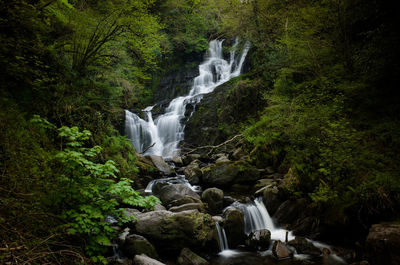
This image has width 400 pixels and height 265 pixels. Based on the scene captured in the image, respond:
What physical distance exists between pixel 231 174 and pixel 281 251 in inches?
148

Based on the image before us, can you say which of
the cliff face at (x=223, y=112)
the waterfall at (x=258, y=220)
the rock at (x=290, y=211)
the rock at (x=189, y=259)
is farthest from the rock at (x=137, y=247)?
the cliff face at (x=223, y=112)

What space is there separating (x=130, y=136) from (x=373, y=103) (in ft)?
46.3

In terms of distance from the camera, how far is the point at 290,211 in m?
6.14

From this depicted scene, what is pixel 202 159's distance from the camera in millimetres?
12602

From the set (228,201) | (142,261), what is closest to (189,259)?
(142,261)

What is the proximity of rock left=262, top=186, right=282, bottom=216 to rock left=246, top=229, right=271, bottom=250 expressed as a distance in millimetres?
1166

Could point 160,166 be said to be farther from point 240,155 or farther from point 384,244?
point 384,244

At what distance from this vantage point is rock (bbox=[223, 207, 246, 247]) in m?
5.55

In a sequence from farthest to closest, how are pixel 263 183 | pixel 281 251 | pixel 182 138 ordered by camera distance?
1. pixel 182 138
2. pixel 263 183
3. pixel 281 251

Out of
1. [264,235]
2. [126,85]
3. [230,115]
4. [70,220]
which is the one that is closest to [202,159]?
[230,115]

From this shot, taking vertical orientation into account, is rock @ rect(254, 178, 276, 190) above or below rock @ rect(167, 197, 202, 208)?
above

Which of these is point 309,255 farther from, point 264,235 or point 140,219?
point 140,219

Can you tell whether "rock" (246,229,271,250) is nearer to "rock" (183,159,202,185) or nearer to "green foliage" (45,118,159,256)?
"green foliage" (45,118,159,256)

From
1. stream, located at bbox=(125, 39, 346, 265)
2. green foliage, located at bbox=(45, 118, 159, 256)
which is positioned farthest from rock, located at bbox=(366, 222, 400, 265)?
green foliage, located at bbox=(45, 118, 159, 256)
